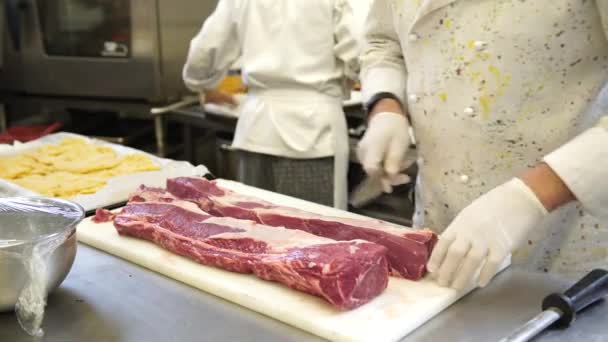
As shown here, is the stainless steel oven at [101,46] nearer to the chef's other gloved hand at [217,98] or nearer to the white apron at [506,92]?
the chef's other gloved hand at [217,98]

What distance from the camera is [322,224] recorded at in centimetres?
124

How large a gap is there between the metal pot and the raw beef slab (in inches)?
6.8

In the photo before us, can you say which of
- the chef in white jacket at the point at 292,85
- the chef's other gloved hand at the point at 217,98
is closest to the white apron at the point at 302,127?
the chef in white jacket at the point at 292,85

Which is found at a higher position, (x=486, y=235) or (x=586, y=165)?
(x=586, y=165)

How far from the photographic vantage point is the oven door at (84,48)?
2.62 metres

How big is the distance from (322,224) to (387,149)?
238 mm

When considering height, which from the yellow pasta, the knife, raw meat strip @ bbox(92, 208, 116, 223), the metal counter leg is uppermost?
the knife

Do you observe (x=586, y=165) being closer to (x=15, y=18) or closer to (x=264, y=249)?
(x=264, y=249)

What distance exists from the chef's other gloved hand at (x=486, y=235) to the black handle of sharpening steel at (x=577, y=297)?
0.11 metres

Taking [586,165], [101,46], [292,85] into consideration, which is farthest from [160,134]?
[586,165]

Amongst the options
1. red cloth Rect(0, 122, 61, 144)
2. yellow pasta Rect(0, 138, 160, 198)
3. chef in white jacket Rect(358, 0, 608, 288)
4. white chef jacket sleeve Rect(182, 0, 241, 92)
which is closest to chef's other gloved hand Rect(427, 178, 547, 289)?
chef in white jacket Rect(358, 0, 608, 288)

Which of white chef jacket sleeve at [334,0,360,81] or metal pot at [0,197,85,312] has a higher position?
white chef jacket sleeve at [334,0,360,81]

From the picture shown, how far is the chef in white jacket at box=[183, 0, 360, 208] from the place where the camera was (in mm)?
2285

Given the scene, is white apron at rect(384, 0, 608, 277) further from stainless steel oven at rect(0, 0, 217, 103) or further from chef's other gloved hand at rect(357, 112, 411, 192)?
stainless steel oven at rect(0, 0, 217, 103)
